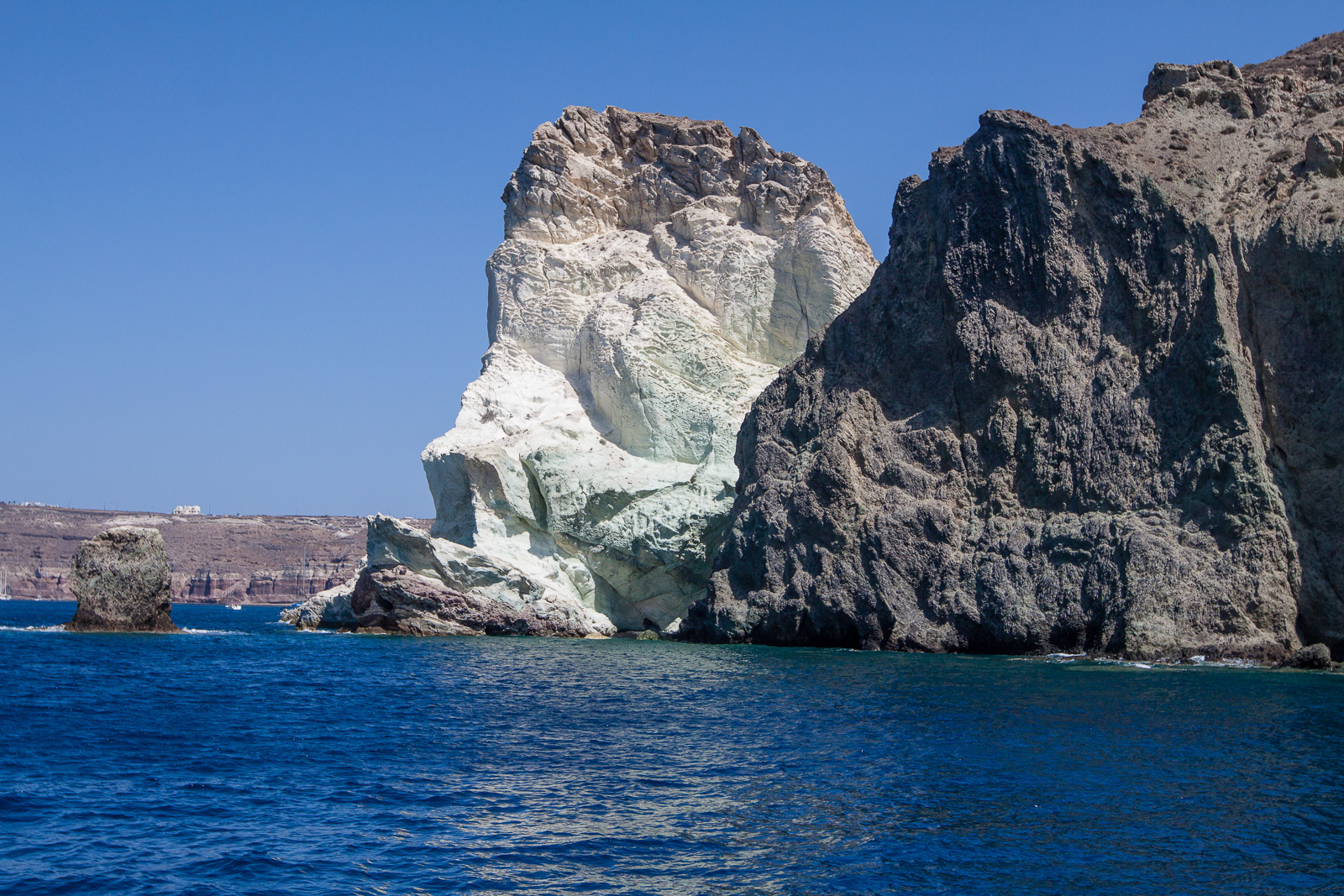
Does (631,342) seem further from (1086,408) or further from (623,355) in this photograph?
(1086,408)

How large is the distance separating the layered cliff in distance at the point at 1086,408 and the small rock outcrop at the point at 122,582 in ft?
72.1

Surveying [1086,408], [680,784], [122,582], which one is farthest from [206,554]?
[680,784]

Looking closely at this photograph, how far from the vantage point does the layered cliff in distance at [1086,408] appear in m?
35.2

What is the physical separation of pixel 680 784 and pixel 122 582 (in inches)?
1528

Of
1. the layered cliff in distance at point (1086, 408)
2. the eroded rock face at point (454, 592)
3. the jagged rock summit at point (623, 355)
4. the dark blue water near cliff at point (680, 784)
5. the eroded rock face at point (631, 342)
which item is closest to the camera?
the dark blue water near cliff at point (680, 784)

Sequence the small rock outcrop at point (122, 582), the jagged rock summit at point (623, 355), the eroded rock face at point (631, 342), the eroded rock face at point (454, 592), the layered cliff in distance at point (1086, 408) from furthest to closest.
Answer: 1. the eroded rock face at point (631, 342)
2. the jagged rock summit at point (623, 355)
3. the eroded rock face at point (454, 592)
4. the small rock outcrop at point (122, 582)
5. the layered cliff in distance at point (1086, 408)

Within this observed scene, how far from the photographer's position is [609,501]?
2029 inches

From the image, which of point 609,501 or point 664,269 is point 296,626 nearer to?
point 609,501

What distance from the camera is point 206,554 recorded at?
154 m

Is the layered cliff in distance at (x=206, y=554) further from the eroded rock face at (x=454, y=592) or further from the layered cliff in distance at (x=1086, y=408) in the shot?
the layered cliff in distance at (x=1086, y=408)

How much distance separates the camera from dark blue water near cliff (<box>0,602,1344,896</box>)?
12758 mm

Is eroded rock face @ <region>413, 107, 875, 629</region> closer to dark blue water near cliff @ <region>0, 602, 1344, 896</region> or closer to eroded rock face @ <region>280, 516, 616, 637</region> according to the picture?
eroded rock face @ <region>280, 516, 616, 637</region>

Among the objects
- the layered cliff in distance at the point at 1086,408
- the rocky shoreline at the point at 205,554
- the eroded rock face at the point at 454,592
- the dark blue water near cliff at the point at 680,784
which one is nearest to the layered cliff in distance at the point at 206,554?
the rocky shoreline at the point at 205,554

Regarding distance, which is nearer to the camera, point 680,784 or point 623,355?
point 680,784
